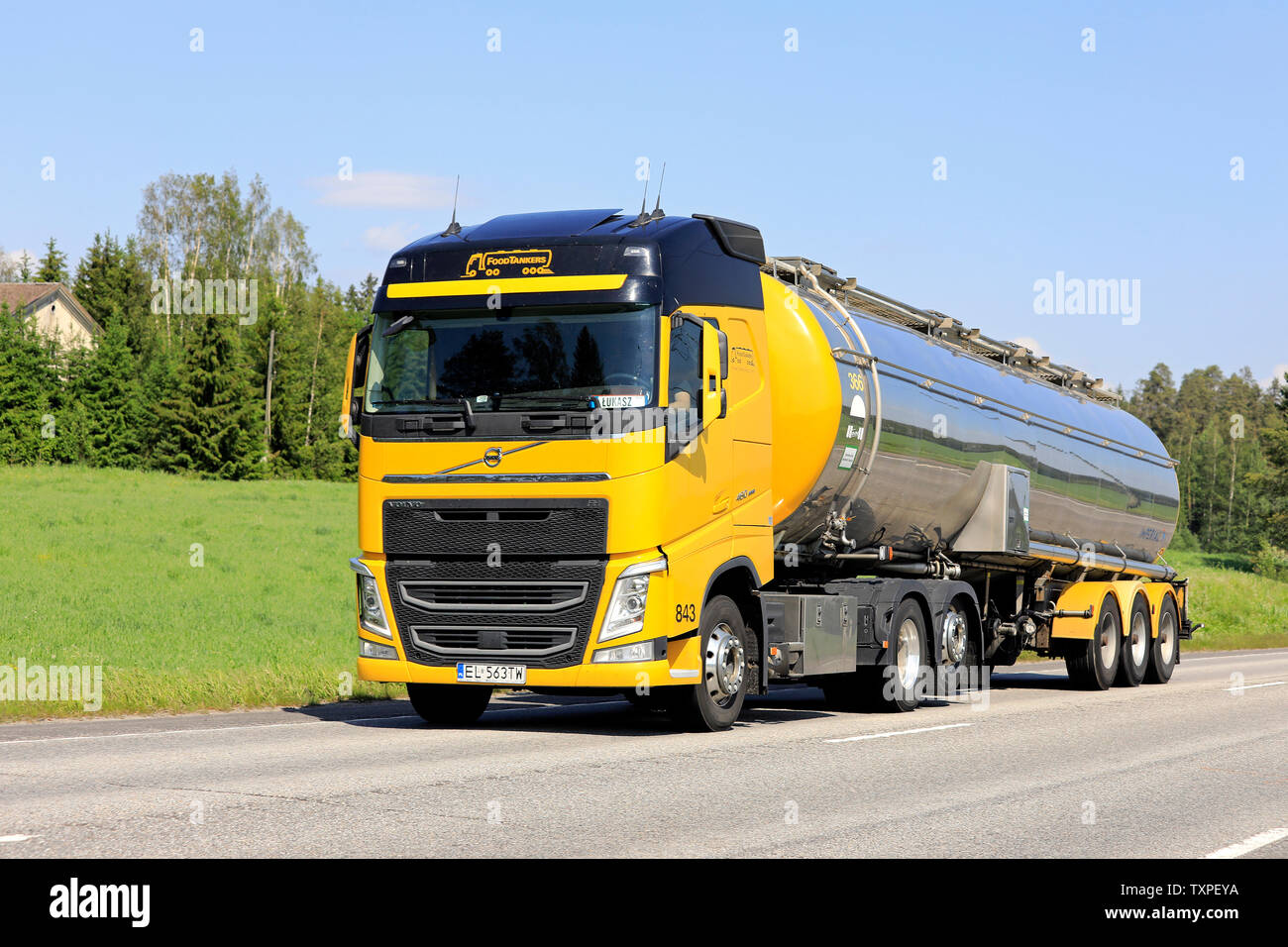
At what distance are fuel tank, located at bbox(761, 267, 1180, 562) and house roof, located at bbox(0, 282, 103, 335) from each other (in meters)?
79.0

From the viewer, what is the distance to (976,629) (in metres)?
16.8

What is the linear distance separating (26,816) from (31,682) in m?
10.1

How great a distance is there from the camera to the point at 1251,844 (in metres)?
7.27

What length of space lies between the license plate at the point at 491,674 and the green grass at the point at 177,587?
152 inches

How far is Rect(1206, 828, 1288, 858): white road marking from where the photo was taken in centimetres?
694

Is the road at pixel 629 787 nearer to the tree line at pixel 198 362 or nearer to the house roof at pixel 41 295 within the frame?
the tree line at pixel 198 362

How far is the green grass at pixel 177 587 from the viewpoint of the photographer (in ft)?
51.3

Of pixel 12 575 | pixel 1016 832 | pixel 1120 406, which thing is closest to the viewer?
pixel 1016 832

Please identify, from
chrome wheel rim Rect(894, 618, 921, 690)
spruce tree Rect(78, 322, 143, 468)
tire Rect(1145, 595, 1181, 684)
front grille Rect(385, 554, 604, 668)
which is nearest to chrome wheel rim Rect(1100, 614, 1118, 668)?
tire Rect(1145, 595, 1181, 684)

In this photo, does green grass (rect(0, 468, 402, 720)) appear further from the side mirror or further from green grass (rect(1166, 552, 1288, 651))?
green grass (rect(1166, 552, 1288, 651))

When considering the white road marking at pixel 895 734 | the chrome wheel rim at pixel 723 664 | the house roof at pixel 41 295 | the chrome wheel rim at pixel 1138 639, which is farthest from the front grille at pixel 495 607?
the house roof at pixel 41 295

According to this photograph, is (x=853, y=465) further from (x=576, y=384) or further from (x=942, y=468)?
(x=576, y=384)

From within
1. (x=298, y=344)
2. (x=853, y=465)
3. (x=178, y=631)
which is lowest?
(x=178, y=631)
